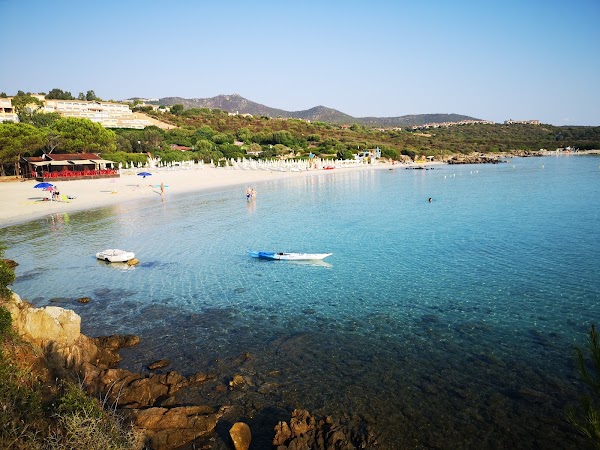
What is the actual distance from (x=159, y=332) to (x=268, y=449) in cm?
647

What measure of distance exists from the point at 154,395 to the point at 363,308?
7.53 metres

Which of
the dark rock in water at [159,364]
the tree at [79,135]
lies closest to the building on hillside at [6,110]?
the tree at [79,135]

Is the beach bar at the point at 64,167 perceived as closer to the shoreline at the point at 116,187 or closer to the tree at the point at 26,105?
the shoreline at the point at 116,187

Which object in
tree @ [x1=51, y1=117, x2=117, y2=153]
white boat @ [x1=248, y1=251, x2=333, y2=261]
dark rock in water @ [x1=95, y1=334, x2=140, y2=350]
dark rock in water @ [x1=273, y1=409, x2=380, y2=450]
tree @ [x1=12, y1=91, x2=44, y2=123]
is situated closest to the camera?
dark rock in water @ [x1=273, y1=409, x2=380, y2=450]

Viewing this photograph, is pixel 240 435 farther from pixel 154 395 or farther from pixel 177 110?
pixel 177 110

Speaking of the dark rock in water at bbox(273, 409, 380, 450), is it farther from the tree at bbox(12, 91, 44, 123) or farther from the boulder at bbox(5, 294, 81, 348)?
the tree at bbox(12, 91, 44, 123)

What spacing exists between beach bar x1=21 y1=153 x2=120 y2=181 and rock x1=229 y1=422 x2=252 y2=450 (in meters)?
49.1

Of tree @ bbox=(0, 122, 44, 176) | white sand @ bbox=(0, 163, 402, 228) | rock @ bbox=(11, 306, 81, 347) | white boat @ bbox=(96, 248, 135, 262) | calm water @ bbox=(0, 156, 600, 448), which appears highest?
tree @ bbox=(0, 122, 44, 176)

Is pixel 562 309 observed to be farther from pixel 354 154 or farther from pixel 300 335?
pixel 354 154

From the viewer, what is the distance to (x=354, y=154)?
104062 mm

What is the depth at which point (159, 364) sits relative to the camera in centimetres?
1098

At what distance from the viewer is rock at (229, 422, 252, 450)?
7.77 metres

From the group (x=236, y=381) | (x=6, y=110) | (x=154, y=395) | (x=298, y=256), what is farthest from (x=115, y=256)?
(x=6, y=110)

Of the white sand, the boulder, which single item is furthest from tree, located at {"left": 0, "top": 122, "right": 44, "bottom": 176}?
the boulder
